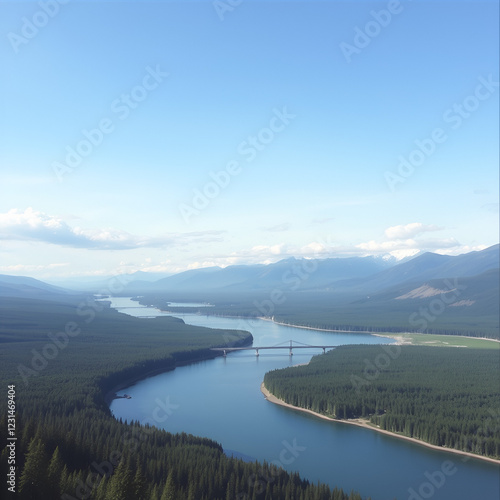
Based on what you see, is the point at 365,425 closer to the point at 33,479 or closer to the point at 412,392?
the point at 412,392

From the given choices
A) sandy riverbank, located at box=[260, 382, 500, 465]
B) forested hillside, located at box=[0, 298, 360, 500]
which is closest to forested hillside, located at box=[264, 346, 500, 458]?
sandy riverbank, located at box=[260, 382, 500, 465]

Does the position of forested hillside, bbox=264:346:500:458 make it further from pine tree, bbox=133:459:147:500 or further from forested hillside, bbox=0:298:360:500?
pine tree, bbox=133:459:147:500

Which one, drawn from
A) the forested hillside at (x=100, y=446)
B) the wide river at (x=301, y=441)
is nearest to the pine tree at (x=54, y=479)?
the forested hillside at (x=100, y=446)

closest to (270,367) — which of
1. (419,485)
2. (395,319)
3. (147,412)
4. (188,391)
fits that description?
(188,391)

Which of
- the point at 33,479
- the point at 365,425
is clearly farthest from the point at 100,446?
the point at 365,425

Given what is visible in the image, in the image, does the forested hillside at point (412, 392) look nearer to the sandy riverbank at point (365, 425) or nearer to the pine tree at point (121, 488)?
the sandy riverbank at point (365, 425)
